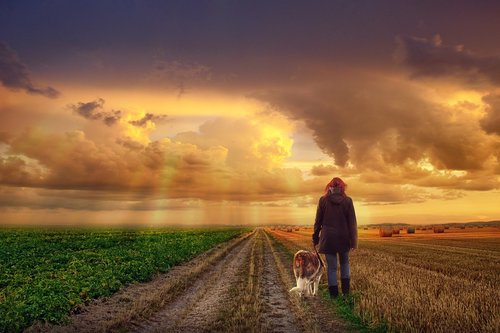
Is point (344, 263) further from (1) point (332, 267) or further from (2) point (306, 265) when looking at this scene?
(2) point (306, 265)

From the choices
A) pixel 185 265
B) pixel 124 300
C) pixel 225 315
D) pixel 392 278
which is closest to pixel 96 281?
pixel 124 300

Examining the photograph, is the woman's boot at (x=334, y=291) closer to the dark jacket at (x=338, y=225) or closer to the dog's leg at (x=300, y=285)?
the dog's leg at (x=300, y=285)

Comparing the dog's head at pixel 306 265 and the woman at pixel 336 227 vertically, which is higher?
the woman at pixel 336 227

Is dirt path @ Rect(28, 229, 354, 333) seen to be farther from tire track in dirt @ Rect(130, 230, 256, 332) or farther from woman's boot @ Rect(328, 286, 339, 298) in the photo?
woman's boot @ Rect(328, 286, 339, 298)

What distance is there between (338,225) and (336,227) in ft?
0.28

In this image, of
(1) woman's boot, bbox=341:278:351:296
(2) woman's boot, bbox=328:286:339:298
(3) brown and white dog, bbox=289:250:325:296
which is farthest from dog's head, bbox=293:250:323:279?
(1) woman's boot, bbox=341:278:351:296

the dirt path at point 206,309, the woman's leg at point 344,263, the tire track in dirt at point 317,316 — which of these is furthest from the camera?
the woman's leg at point 344,263

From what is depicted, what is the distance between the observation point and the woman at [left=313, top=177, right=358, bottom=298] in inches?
470

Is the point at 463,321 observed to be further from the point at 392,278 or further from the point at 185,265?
the point at 185,265

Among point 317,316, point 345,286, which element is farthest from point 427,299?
point 317,316

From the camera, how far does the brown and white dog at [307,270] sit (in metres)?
12.2

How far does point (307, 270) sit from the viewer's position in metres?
12.3

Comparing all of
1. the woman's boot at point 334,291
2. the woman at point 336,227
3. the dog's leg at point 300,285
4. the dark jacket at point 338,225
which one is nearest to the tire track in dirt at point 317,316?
the dog's leg at point 300,285

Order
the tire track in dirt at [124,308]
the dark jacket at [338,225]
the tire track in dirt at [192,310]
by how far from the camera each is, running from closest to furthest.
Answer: the tire track in dirt at [192,310], the tire track in dirt at [124,308], the dark jacket at [338,225]
